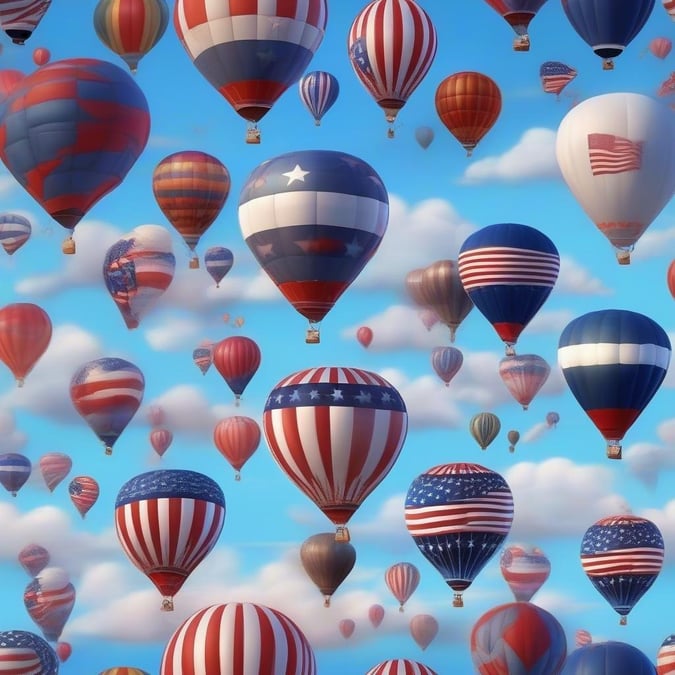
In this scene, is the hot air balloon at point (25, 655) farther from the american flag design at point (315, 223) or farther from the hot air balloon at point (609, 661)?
the american flag design at point (315, 223)

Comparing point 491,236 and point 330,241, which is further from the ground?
point 491,236

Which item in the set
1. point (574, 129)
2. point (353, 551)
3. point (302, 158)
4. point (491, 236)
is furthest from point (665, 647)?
point (302, 158)

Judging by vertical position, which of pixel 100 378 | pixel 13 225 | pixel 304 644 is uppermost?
pixel 13 225

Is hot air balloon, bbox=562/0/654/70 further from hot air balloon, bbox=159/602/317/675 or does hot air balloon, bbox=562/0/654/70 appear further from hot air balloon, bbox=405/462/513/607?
hot air balloon, bbox=159/602/317/675

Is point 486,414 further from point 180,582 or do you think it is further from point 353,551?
point 180,582

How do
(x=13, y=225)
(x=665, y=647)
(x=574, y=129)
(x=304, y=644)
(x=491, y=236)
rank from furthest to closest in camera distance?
(x=13, y=225)
(x=665, y=647)
(x=491, y=236)
(x=574, y=129)
(x=304, y=644)

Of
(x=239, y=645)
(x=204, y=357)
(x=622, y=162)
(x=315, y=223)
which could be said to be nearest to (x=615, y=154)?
(x=622, y=162)

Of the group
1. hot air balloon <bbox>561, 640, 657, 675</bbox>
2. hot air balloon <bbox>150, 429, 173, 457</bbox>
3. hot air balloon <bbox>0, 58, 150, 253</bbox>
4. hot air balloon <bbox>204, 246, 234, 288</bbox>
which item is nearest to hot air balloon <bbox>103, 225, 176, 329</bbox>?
hot air balloon <bbox>204, 246, 234, 288</bbox>
